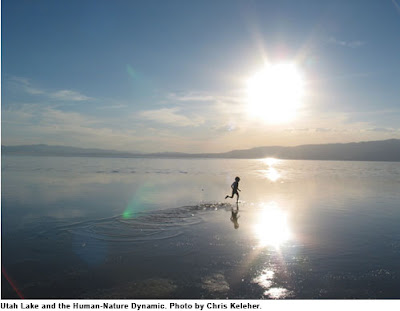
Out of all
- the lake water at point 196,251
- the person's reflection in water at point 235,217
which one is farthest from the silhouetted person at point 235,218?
the lake water at point 196,251

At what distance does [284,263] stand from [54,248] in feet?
32.2

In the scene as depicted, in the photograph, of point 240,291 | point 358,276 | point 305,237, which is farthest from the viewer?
point 305,237

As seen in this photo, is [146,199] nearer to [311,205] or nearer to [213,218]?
[213,218]

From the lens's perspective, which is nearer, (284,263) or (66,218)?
(284,263)

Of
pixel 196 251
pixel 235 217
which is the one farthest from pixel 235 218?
pixel 196 251

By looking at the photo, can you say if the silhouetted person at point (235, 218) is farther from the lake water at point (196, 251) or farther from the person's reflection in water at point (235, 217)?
the lake water at point (196, 251)

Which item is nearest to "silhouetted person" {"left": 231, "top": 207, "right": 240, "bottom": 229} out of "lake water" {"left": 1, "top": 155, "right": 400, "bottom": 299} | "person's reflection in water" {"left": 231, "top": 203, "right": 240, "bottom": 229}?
"person's reflection in water" {"left": 231, "top": 203, "right": 240, "bottom": 229}

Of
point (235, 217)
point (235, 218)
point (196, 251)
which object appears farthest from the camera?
point (235, 217)

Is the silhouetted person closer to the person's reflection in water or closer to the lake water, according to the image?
the person's reflection in water

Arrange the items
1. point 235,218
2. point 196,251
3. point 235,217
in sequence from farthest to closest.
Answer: point 235,217 → point 235,218 → point 196,251

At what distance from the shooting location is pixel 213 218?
66.7 feet

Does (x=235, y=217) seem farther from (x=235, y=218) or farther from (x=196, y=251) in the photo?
(x=196, y=251)

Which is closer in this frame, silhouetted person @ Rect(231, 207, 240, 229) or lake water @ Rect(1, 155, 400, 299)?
lake water @ Rect(1, 155, 400, 299)
